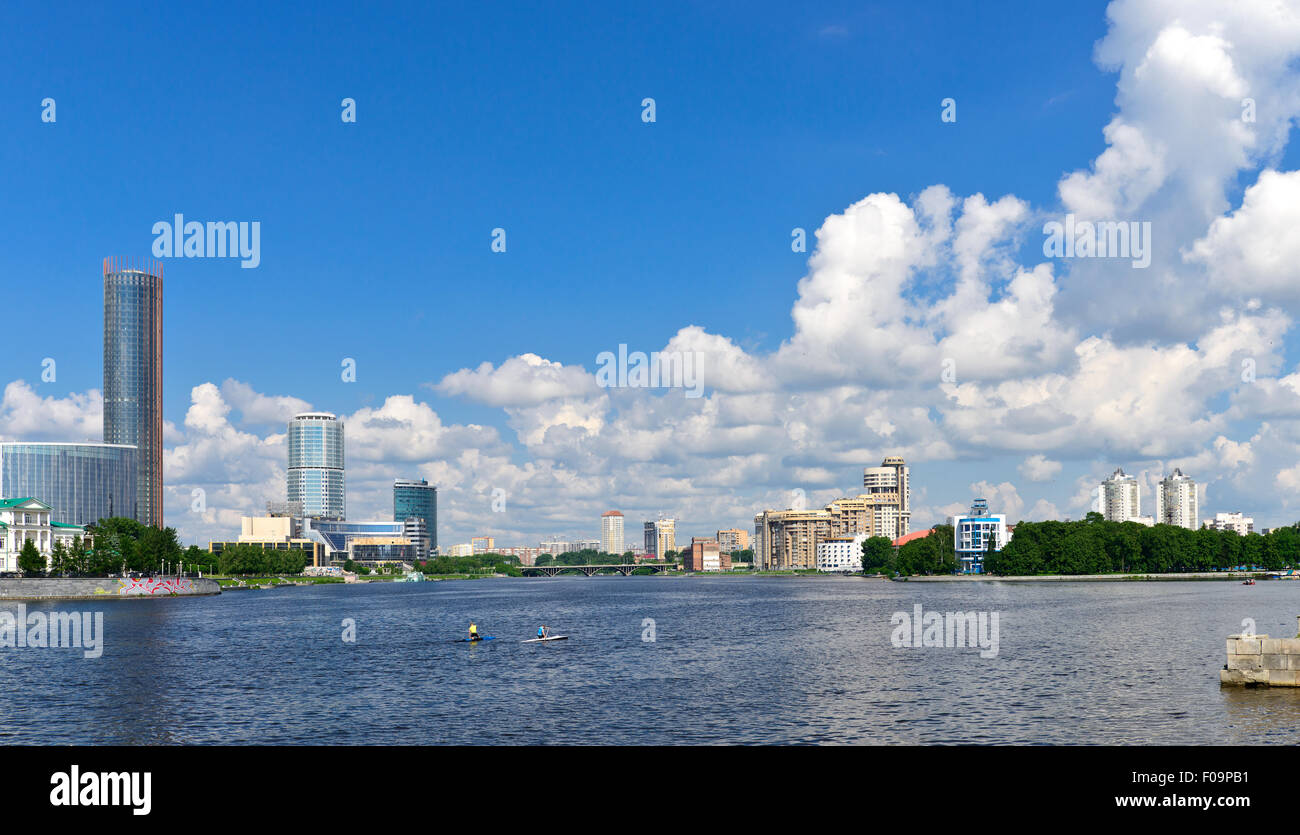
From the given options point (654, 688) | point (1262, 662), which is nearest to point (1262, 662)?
point (1262, 662)

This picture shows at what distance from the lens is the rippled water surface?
4506cm

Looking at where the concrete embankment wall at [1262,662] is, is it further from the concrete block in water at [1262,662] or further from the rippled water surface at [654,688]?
the rippled water surface at [654,688]

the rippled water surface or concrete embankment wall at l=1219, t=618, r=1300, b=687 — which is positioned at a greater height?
A: concrete embankment wall at l=1219, t=618, r=1300, b=687

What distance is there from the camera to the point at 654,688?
2340 inches

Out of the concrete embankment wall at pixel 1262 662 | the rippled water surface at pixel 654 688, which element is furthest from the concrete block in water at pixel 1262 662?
the rippled water surface at pixel 654 688

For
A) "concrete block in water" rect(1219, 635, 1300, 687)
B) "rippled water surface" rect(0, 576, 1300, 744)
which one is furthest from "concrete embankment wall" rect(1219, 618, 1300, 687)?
"rippled water surface" rect(0, 576, 1300, 744)

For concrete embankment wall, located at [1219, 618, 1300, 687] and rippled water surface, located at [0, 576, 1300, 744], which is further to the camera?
concrete embankment wall, located at [1219, 618, 1300, 687]

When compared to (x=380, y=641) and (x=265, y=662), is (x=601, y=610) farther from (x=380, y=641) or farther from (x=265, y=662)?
(x=265, y=662)

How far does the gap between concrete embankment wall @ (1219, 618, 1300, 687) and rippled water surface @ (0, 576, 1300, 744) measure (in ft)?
2.22

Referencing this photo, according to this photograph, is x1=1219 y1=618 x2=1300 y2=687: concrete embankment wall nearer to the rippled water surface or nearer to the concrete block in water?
the concrete block in water

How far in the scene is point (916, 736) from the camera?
4322 cm

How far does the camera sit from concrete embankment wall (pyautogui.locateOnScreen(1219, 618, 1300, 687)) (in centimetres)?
4997

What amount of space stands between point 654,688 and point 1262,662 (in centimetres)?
3129
